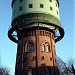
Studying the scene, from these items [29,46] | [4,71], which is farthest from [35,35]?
[4,71]

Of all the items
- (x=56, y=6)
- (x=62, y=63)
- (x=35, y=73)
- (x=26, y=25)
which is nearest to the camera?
(x=35, y=73)

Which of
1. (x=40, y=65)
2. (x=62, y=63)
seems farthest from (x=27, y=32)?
(x=62, y=63)

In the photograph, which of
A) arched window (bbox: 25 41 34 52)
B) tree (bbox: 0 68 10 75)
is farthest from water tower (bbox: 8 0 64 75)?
tree (bbox: 0 68 10 75)

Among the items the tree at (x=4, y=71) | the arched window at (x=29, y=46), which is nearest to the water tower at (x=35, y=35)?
the arched window at (x=29, y=46)

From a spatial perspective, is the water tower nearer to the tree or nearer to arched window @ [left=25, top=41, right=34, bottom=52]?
arched window @ [left=25, top=41, right=34, bottom=52]

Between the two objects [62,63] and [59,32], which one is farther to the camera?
[62,63]

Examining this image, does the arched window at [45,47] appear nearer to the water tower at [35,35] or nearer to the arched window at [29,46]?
the water tower at [35,35]

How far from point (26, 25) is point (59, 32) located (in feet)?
16.0

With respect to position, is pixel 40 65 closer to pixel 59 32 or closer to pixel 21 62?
pixel 21 62

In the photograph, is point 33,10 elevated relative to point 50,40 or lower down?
elevated

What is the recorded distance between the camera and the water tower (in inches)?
1124

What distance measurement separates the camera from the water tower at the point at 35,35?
28.5m

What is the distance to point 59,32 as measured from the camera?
3164cm

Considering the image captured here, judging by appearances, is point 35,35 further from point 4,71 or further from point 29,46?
point 4,71
